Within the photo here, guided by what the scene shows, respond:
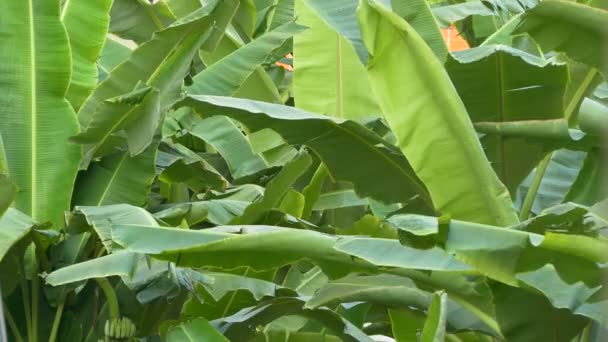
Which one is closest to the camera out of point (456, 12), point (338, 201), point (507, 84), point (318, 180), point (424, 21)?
point (507, 84)

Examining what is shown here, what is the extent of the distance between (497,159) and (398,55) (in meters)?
0.42

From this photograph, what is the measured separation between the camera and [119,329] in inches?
86.0

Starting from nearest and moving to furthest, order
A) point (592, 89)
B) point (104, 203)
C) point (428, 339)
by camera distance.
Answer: point (428, 339) → point (592, 89) → point (104, 203)

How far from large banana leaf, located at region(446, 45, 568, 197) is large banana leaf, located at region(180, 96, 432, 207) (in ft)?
0.67

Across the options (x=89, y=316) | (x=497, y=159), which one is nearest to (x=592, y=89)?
(x=497, y=159)

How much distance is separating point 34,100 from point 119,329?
0.63 meters

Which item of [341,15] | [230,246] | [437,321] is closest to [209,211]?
[341,15]

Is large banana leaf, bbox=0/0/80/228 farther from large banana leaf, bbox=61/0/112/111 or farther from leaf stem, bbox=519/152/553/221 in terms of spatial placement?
leaf stem, bbox=519/152/553/221

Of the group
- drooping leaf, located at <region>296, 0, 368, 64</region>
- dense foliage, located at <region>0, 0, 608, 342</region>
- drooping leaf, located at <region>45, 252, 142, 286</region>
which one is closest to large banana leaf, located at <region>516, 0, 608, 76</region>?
dense foliage, located at <region>0, 0, 608, 342</region>

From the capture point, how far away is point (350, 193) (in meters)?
2.85

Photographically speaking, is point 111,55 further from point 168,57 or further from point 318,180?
point 318,180

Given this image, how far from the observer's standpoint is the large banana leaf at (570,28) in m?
1.61

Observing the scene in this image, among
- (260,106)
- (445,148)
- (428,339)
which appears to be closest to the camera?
(428,339)

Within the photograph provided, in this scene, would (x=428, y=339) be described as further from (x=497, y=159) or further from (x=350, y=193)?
(x=350, y=193)
